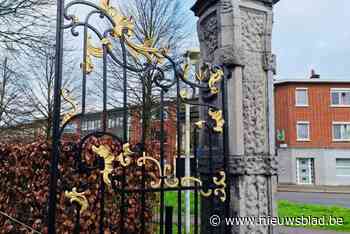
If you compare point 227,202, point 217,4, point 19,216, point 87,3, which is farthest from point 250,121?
point 19,216

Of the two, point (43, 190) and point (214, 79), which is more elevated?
point (214, 79)

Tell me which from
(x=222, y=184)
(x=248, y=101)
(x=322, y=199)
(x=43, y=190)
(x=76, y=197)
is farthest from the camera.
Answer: (x=322, y=199)

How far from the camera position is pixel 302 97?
933 inches

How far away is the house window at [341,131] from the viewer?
2372 centimetres

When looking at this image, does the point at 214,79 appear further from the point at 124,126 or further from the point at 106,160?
the point at 106,160

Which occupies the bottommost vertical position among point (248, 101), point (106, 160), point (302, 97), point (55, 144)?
point (106, 160)

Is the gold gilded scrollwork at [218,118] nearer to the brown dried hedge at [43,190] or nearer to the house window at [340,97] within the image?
the brown dried hedge at [43,190]

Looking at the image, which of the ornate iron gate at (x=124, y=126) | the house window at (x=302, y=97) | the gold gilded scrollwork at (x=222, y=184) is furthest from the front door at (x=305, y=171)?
the gold gilded scrollwork at (x=222, y=184)

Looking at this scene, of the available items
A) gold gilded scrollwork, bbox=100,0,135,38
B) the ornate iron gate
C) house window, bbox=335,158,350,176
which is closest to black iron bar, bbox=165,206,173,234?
the ornate iron gate

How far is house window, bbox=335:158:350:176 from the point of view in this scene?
923 inches

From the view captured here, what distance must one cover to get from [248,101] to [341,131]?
77.2 ft

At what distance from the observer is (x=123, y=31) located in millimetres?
2412

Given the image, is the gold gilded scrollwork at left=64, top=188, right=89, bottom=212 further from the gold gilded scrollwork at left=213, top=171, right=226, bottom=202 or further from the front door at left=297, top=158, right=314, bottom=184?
the front door at left=297, top=158, right=314, bottom=184

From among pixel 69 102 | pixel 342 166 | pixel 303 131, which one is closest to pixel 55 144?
pixel 69 102
